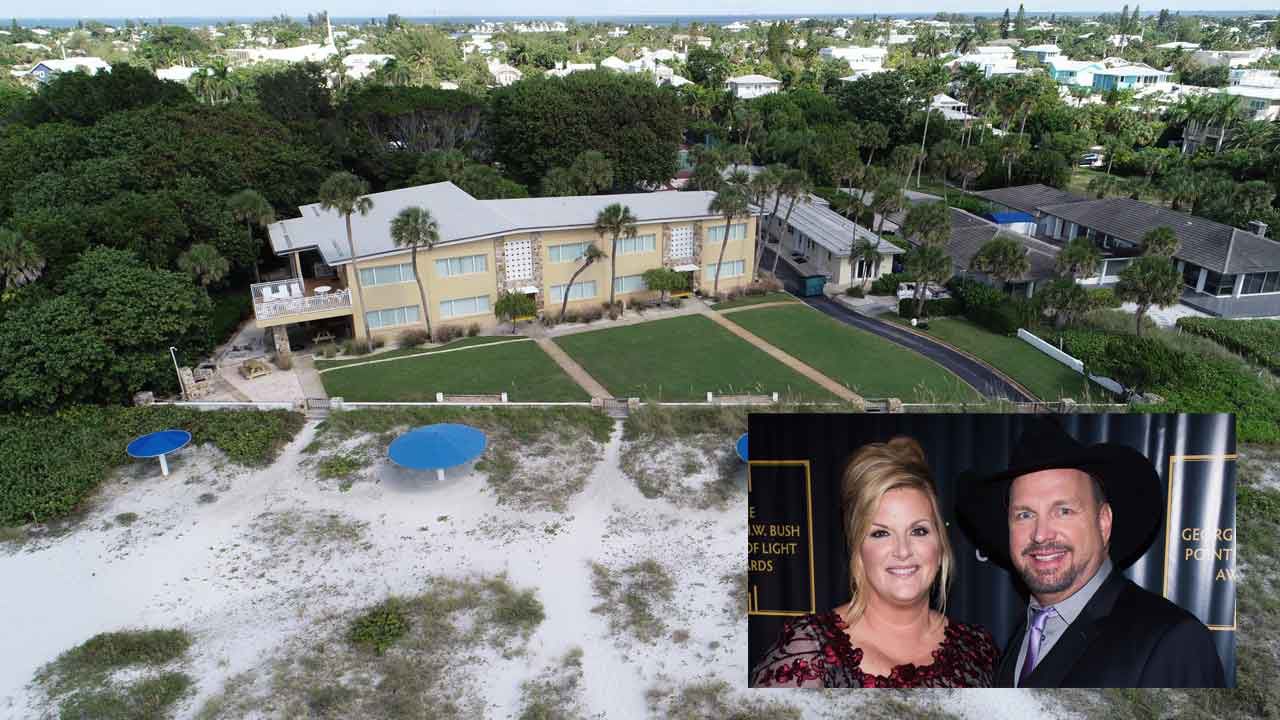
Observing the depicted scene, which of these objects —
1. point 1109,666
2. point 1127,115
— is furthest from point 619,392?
point 1127,115

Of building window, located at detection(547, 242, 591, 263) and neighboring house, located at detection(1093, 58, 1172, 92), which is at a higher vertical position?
neighboring house, located at detection(1093, 58, 1172, 92)

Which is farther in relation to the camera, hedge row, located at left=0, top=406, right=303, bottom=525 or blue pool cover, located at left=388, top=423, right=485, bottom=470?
blue pool cover, located at left=388, top=423, right=485, bottom=470

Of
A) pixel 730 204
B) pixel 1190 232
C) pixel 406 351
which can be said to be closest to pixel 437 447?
pixel 406 351

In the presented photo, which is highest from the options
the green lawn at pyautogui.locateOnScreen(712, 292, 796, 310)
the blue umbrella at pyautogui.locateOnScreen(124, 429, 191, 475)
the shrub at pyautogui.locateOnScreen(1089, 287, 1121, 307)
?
the blue umbrella at pyautogui.locateOnScreen(124, 429, 191, 475)

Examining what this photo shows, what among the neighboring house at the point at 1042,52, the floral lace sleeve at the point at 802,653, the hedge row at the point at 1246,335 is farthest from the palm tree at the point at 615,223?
the neighboring house at the point at 1042,52

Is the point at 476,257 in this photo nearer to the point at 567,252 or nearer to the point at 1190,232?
the point at 567,252

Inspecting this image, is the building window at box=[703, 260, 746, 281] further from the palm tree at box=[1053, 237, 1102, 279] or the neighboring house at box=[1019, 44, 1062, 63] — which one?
the neighboring house at box=[1019, 44, 1062, 63]

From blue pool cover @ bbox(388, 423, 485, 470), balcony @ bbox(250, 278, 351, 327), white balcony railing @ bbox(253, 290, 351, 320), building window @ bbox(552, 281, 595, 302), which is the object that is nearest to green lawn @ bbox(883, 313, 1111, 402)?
building window @ bbox(552, 281, 595, 302)

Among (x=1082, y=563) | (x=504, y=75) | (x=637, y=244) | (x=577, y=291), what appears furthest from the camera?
(x=504, y=75)
